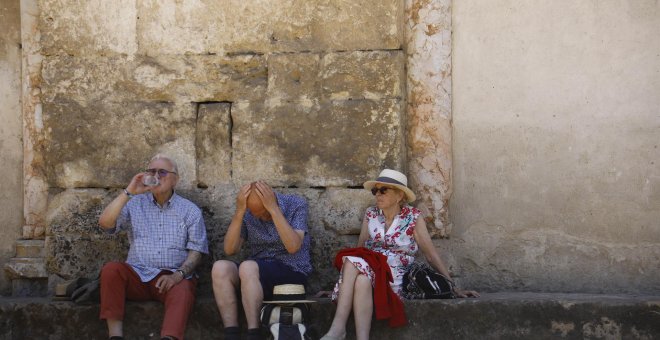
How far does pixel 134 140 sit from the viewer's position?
594 centimetres

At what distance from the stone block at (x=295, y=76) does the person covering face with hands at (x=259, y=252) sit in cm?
70

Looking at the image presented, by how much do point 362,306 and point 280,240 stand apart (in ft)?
2.38

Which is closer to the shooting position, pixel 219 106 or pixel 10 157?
pixel 219 106

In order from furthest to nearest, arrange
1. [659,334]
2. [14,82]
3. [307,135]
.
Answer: [14,82] → [307,135] → [659,334]

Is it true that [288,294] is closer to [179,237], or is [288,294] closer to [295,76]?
[179,237]

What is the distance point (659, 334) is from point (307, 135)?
2.45 metres

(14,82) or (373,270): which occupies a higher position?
(14,82)

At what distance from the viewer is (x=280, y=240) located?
5.52 meters

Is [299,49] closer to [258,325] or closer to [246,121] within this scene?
[246,121]

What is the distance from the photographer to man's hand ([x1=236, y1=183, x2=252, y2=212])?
538 centimetres

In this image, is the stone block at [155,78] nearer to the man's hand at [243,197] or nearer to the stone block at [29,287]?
the man's hand at [243,197]

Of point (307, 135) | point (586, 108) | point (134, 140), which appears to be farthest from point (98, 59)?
point (586, 108)

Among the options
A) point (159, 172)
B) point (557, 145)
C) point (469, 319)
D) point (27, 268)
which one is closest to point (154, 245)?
point (159, 172)

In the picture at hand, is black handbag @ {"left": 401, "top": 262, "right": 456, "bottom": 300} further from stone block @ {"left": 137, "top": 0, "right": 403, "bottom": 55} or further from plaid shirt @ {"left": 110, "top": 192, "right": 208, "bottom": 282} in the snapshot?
stone block @ {"left": 137, "top": 0, "right": 403, "bottom": 55}
